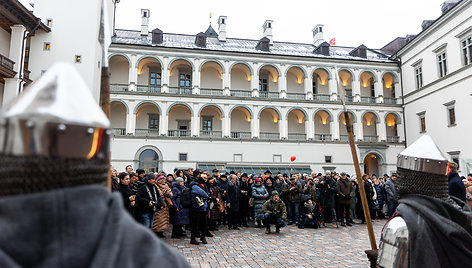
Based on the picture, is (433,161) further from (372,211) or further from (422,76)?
(422,76)

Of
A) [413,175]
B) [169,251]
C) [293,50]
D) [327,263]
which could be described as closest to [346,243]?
[327,263]

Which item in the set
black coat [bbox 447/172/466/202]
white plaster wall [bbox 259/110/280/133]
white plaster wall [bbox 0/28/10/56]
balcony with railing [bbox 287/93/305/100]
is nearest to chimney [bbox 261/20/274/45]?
balcony with railing [bbox 287/93/305/100]

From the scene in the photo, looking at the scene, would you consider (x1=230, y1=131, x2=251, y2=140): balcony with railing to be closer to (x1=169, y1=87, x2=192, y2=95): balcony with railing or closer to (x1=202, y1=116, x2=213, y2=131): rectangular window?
(x1=202, y1=116, x2=213, y2=131): rectangular window

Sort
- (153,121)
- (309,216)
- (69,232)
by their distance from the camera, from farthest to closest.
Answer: (153,121), (309,216), (69,232)

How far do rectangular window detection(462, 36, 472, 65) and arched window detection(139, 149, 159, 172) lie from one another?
24271mm

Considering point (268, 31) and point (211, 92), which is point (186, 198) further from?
point (268, 31)

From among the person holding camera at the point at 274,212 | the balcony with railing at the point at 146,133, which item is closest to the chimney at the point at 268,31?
the balcony with railing at the point at 146,133

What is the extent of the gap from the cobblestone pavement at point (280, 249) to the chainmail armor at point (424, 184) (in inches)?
180

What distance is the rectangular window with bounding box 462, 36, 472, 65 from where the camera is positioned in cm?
2108

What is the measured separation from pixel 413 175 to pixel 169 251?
178cm

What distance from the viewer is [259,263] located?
20.3ft

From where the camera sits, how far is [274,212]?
31.5 ft

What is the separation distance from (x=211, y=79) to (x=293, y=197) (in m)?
20.4

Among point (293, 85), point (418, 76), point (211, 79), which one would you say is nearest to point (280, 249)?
point (211, 79)
